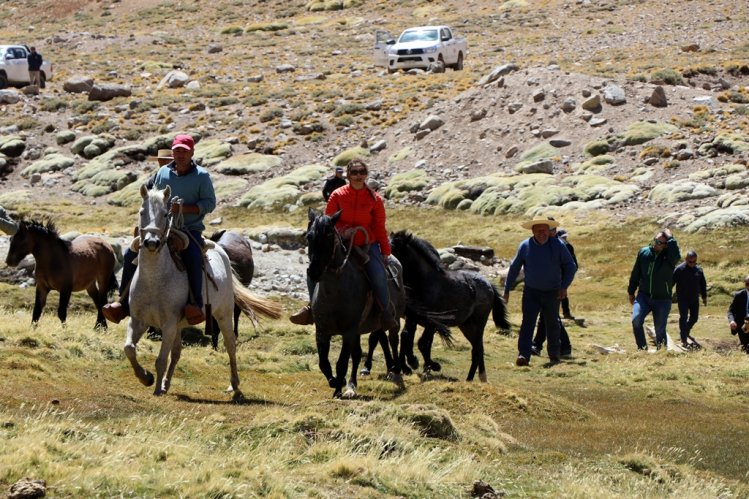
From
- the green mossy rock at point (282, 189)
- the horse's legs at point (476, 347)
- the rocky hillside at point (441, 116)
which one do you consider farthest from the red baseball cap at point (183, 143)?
the green mossy rock at point (282, 189)

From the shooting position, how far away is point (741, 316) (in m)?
20.3

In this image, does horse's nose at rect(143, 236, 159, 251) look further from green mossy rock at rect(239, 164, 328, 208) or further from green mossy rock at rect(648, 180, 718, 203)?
green mossy rock at rect(239, 164, 328, 208)

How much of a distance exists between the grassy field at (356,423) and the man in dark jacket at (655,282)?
1119 millimetres

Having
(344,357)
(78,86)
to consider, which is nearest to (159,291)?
(344,357)

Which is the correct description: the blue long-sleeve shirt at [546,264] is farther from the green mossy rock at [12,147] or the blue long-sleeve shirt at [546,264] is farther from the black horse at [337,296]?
the green mossy rock at [12,147]

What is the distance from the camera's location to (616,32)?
2832 inches

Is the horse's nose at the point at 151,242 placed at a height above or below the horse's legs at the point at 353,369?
above

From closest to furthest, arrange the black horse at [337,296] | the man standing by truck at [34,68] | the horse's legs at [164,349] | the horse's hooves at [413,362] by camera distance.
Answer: the horse's legs at [164,349]
the black horse at [337,296]
the horse's hooves at [413,362]
the man standing by truck at [34,68]

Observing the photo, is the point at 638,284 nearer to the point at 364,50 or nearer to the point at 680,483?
the point at 680,483

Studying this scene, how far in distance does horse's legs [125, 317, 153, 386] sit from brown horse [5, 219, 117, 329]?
622 cm

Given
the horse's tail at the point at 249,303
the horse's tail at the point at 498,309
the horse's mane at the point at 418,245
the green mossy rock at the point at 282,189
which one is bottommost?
the green mossy rock at the point at 282,189

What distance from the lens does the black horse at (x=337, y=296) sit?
12.4 metres

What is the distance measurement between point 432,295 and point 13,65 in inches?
2001

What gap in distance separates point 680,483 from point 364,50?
217ft
